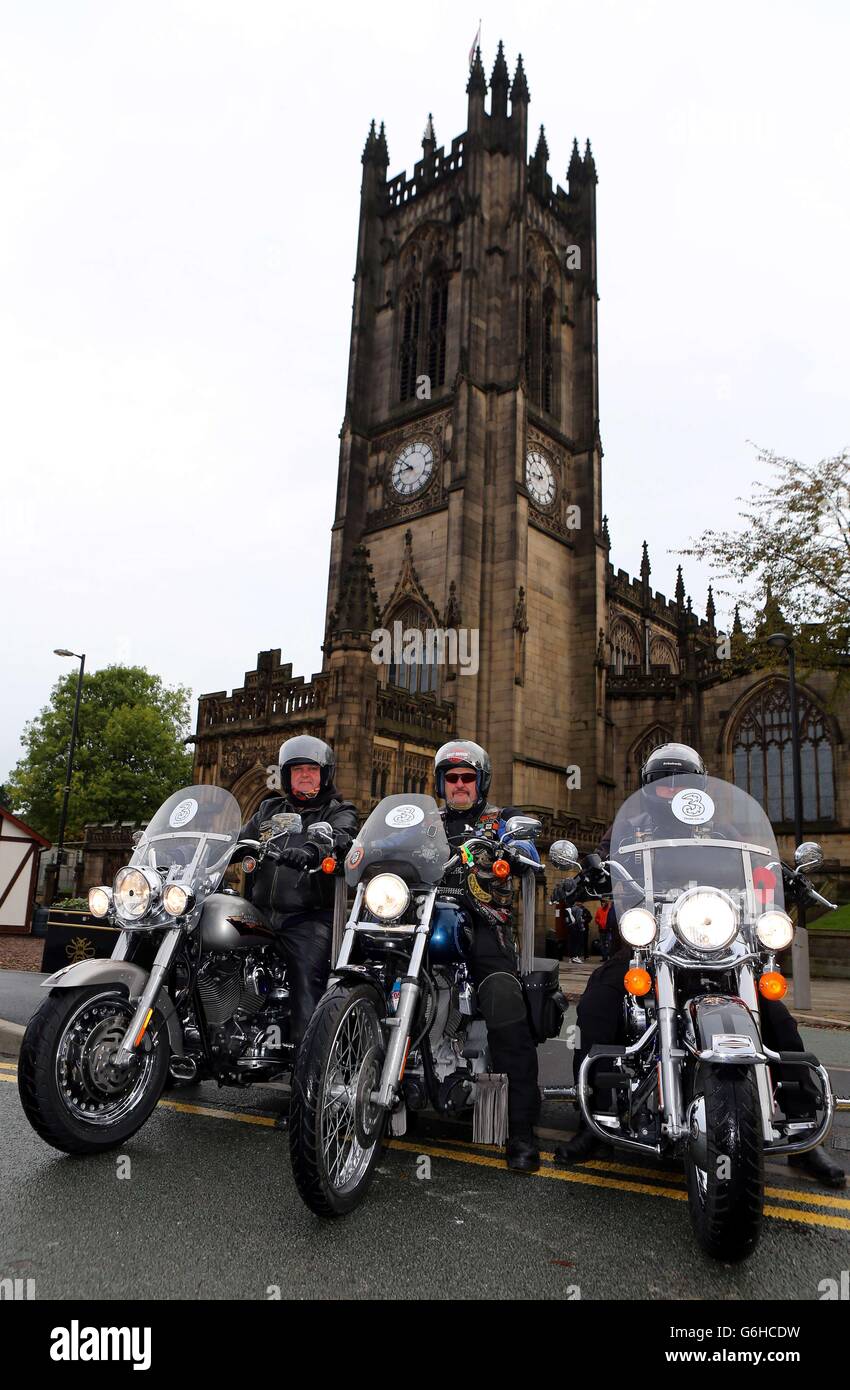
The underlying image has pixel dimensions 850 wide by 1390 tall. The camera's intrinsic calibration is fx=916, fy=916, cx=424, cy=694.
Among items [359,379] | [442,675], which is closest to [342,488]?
[359,379]

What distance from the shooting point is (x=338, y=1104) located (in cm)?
335

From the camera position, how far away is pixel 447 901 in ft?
14.0

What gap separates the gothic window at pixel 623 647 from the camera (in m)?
41.6

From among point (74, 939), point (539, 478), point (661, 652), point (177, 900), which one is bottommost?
point (74, 939)

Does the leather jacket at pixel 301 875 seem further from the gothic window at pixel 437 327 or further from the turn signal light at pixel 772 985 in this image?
the gothic window at pixel 437 327

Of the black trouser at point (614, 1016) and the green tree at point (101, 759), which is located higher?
the green tree at point (101, 759)

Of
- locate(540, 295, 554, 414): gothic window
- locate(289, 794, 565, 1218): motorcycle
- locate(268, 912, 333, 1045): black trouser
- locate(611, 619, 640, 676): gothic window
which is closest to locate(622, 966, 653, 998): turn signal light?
locate(289, 794, 565, 1218): motorcycle

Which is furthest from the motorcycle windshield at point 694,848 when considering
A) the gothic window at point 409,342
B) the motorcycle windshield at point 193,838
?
the gothic window at point 409,342


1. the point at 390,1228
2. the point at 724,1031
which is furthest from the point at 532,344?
the point at 390,1228

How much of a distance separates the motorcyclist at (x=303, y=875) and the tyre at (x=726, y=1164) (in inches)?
84.1

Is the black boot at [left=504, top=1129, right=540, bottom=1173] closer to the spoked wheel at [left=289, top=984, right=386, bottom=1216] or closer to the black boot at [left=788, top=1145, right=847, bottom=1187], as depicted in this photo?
the spoked wheel at [left=289, top=984, right=386, bottom=1216]

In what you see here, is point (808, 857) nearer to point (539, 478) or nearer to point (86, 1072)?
point (86, 1072)

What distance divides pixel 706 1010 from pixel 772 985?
0.49m
